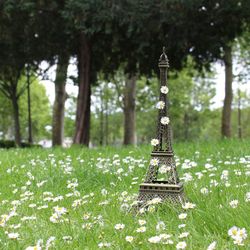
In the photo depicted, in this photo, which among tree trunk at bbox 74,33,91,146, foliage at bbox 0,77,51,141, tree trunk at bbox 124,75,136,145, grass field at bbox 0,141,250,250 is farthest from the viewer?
foliage at bbox 0,77,51,141

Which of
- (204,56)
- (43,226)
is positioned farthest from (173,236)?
(204,56)

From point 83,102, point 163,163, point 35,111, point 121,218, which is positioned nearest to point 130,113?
point 83,102

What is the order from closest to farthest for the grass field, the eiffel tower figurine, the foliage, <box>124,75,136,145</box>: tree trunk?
1. the grass field
2. the eiffel tower figurine
3. <box>124,75,136,145</box>: tree trunk
4. the foliage

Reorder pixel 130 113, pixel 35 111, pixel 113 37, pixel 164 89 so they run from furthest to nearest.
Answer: pixel 35 111, pixel 130 113, pixel 113 37, pixel 164 89

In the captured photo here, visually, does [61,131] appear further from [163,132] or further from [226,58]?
[163,132]

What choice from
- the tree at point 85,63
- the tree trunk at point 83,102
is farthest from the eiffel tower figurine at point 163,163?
Answer: the tree trunk at point 83,102

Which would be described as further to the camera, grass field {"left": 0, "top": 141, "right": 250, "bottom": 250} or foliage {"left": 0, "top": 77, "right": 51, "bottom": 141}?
foliage {"left": 0, "top": 77, "right": 51, "bottom": 141}

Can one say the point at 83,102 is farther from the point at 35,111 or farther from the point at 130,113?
the point at 35,111

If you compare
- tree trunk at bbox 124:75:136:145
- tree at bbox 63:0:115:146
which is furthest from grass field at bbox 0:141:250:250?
tree trunk at bbox 124:75:136:145

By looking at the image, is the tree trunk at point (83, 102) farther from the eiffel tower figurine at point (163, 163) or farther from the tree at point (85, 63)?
the eiffel tower figurine at point (163, 163)

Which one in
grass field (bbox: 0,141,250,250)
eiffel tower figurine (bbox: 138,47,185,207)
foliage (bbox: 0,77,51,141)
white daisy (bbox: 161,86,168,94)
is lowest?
grass field (bbox: 0,141,250,250)

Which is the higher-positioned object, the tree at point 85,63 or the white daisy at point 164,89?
the tree at point 85,63

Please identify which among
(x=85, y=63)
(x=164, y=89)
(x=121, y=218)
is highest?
(x=85, y=63)

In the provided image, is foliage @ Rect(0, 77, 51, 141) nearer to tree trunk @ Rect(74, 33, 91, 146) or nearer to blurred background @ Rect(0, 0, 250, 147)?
blurred background @ Rect(0, 0, 250, 147)
